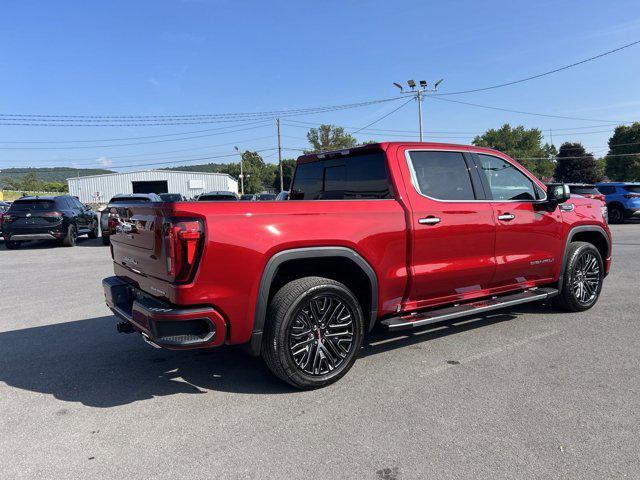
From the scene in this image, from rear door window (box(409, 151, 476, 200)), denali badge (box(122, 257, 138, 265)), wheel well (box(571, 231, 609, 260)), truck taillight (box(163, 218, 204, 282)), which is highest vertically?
rear door window (box(409, 151, 476, 200))

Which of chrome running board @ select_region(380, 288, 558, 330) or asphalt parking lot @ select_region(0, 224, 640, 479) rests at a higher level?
chrome running board @ select_region(380, 288, 558, 330)

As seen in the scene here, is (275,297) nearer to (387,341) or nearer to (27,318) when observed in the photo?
(387,341)

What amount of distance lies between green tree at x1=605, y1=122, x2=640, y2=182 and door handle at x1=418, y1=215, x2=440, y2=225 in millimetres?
65299

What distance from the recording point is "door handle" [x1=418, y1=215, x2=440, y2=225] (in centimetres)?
→ 414

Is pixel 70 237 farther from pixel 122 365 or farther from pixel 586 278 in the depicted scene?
pixel 586 278

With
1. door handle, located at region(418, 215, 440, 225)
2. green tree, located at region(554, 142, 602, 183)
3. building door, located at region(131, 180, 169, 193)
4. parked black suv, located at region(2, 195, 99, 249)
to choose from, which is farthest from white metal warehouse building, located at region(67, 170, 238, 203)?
door handle, located at region(418, 215, 440, 225)

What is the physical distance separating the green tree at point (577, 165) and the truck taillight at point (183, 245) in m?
72.3

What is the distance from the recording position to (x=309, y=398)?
11.6 feet

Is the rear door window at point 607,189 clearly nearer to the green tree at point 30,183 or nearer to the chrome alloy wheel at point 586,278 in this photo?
the chrome alloy wheel at point 586,278

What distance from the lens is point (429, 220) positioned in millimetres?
4195

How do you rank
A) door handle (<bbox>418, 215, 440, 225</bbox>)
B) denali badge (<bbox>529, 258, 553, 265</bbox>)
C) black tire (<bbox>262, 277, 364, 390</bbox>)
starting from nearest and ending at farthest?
black tire (<bbox>262, 277, 364, 390</bbox>) < door handle (<bbox>418, 215, 440, 225</bbox>) < denali badge (<bbox>529, 258, 553, 265</bbox>)

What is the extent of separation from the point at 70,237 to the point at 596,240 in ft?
45.4

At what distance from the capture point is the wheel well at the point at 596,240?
19.3 feet

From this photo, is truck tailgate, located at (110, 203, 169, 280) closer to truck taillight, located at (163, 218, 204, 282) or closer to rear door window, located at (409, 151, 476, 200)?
truck taillight, located at (163, 218, 204, 282)
